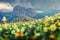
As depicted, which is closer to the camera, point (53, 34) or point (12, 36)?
point (53, 34)

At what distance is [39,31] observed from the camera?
3918 mm

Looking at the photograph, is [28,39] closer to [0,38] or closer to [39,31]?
[39,31]

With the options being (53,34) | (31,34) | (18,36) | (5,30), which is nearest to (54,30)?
(53,34)

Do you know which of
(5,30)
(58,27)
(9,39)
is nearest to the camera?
(58,27)

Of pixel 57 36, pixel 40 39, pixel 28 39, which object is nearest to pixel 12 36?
pixel 28 39

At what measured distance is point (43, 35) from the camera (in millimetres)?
3682

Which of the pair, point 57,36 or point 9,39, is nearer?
point 57,36

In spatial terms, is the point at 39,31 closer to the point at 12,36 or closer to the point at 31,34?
the point at 31,34

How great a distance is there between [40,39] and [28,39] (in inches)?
11.8

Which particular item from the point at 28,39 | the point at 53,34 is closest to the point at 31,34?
the point at 28,39

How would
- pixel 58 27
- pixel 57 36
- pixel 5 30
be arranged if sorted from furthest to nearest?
pixel 5 30, pixel 58 27, pixel 57 36

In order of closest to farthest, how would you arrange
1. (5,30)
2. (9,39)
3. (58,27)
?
(58,27), (9,39), (5,30)

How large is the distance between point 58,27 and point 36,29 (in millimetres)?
482

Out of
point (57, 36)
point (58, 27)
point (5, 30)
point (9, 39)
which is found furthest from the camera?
point (5, 30)
